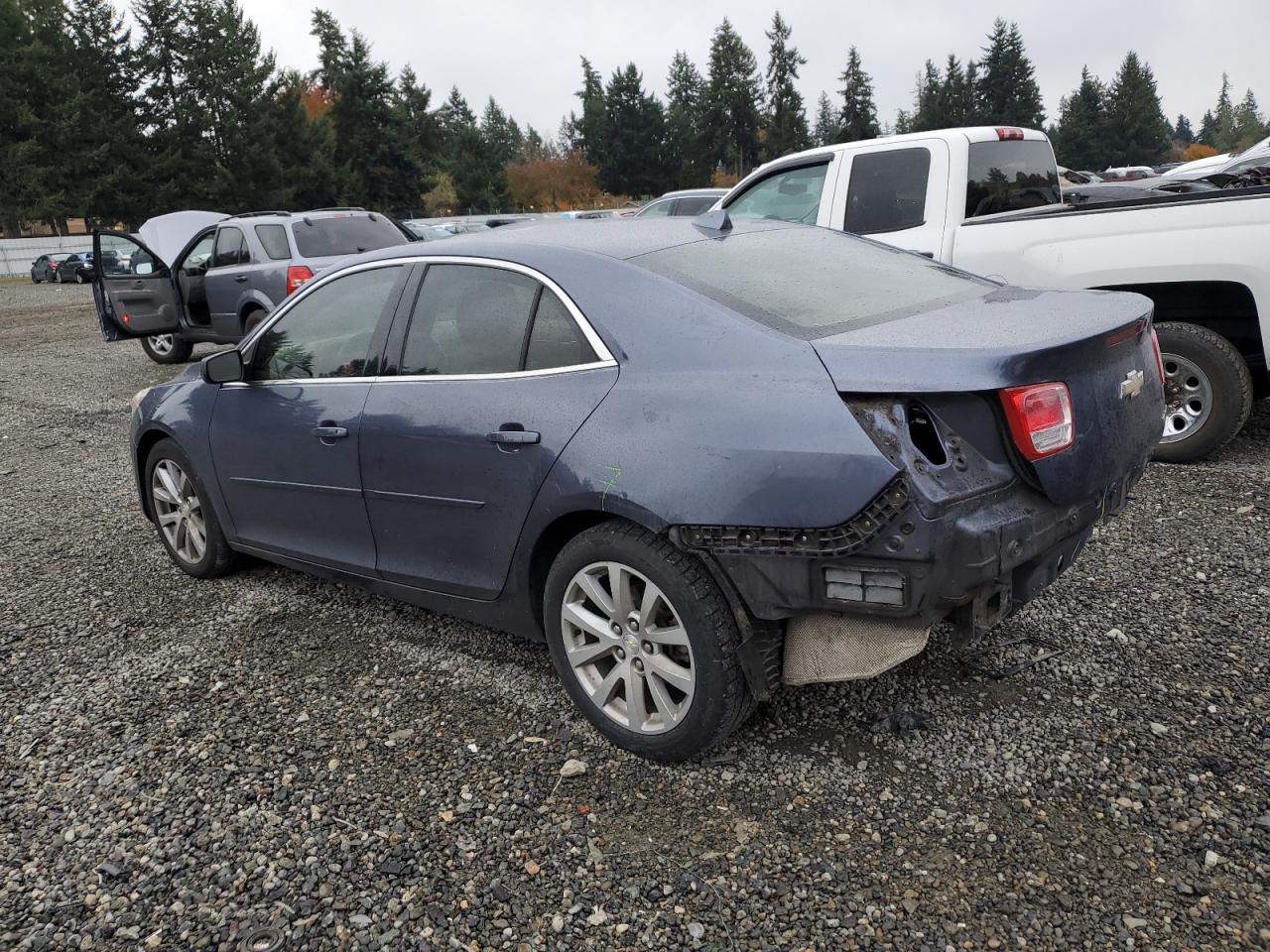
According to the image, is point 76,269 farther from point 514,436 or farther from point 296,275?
point 514,436

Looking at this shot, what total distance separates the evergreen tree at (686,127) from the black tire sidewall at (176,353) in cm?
6873

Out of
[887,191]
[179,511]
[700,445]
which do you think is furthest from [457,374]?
[887,191]

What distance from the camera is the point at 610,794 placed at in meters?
2.88

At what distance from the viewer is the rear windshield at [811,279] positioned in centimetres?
290

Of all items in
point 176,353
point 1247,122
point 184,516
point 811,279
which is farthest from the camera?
point 1247,122

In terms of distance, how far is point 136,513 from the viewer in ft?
20.0

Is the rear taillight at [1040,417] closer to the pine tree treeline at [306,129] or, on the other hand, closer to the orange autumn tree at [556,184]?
the pine tree treeline at [306,129]

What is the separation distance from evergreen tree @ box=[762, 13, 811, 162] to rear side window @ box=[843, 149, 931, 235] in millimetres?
83441

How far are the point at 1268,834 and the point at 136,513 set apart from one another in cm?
602

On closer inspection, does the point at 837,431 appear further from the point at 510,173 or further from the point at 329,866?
Result: the point at 510,173

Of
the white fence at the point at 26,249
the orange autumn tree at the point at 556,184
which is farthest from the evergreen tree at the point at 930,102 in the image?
the white fence at the point at 26,249

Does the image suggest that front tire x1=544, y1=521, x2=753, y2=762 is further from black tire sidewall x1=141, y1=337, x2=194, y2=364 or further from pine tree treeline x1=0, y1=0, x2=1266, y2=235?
pine tree treeline x1=0, y1=0, x2=1266, y2=235

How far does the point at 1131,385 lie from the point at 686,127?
84325mm

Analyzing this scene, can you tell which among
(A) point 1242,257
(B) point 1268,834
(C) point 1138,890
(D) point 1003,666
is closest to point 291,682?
(D) point 1003,666
